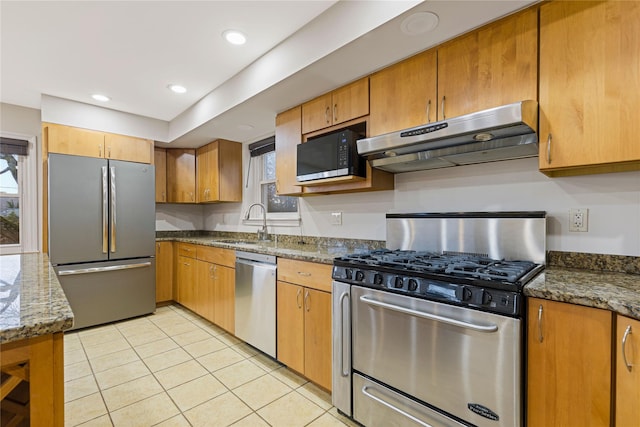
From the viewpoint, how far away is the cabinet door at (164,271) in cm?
396

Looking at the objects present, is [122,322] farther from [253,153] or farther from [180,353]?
[253,153]

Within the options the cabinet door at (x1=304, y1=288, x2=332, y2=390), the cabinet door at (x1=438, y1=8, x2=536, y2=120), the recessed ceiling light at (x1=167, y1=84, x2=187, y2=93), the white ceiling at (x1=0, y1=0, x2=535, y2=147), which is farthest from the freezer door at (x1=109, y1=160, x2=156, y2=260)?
the cabinet door at (x1=438, y1=8, x2=536, y2=120)

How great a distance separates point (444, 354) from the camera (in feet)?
4.51

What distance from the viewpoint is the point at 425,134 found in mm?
1652

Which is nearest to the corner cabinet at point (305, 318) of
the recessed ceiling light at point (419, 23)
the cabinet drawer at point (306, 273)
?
the cabinet drawer at point (306, 273)

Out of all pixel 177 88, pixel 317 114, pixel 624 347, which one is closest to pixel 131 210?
pixel 177 88

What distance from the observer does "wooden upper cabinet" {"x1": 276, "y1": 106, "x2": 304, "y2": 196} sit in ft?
8.66

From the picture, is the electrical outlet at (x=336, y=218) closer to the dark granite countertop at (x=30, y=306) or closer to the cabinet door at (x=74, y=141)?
the dark granite countertop at (x=30, y=306)

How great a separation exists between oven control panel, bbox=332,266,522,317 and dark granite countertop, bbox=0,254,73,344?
1275 millimetres

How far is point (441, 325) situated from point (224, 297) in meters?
2.26

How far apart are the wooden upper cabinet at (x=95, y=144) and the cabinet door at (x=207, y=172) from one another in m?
0.62

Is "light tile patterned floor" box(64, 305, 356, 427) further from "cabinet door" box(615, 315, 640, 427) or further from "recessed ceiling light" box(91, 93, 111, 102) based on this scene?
"recessed ceiling light" box(91, 93, 111, 102)

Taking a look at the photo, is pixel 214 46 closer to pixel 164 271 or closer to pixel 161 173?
pixel 161 173

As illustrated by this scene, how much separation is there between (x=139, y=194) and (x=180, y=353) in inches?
76.1
